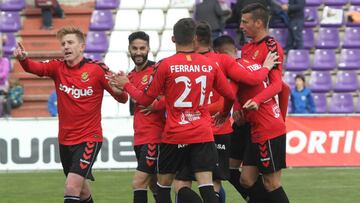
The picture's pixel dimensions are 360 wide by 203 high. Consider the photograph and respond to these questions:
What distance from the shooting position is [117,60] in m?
20.1

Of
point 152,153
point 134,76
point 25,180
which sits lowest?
point 25,180

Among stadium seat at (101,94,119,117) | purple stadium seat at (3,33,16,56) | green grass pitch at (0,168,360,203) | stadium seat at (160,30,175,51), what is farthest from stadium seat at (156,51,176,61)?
green grass pitch at (0,168,360,203)

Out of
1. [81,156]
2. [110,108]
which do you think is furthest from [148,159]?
[110,108]

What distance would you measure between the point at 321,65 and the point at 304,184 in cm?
764

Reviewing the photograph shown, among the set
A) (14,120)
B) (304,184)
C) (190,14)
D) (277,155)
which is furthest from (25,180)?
(190,14)

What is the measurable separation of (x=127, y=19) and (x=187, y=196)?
13.0m

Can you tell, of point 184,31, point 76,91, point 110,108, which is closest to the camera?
point 184,31

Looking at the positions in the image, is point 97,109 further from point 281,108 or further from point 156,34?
point 156,34

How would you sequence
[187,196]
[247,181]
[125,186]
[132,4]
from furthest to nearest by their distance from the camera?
[132,4], [125,186], [247,181], [187,196]

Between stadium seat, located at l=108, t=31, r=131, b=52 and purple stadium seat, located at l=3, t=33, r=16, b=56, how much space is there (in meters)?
2.28

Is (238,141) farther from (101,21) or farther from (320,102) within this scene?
(101,21)

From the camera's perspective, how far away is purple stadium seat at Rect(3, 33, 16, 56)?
2080 centimetres

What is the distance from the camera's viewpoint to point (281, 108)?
9664 millimetres

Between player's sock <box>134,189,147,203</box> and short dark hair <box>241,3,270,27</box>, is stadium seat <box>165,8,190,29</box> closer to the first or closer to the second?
player's sock <box>134,189,147,203</box>
